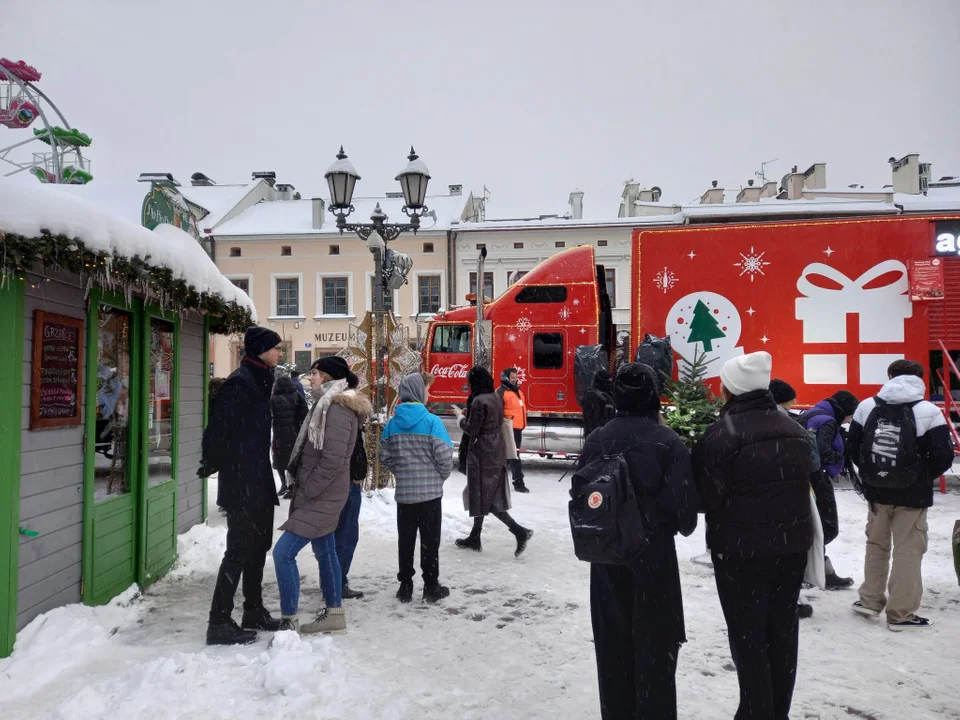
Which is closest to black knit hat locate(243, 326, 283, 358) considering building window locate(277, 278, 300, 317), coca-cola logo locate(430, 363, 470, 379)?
coca-cola logo locate(430, 363, 470, 379)

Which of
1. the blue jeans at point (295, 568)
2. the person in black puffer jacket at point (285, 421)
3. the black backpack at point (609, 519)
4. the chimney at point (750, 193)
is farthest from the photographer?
the chimney at point (750, 193)

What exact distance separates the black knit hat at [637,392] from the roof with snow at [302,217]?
28.4 metres

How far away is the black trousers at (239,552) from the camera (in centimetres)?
420

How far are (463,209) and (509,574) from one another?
2838 cm

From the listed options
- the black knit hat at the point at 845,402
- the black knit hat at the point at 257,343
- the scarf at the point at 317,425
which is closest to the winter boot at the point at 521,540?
the scarf at the point at 317,425

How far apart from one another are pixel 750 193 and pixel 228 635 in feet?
102

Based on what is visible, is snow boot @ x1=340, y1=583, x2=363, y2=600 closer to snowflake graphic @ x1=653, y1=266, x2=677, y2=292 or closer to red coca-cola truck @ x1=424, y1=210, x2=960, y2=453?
red coca-cola truck @ x1=424, y1=210, x2=960, y2=453

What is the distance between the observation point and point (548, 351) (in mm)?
11984

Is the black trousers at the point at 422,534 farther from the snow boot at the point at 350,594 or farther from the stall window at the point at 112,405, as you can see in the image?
the stall window at the point at 112,405

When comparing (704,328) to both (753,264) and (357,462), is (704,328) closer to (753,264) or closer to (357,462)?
(753,264)

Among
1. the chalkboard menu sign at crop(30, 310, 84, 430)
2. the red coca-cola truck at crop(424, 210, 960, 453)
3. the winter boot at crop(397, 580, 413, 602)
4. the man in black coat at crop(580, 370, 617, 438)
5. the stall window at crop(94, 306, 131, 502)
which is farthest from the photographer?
the red coca-cola truck at crop(424, 210, 960, 453)

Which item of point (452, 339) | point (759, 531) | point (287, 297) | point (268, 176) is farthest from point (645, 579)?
point (268, 176)

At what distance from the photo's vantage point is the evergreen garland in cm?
337

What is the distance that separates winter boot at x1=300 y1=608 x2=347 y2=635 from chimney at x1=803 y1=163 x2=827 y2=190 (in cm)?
3206
